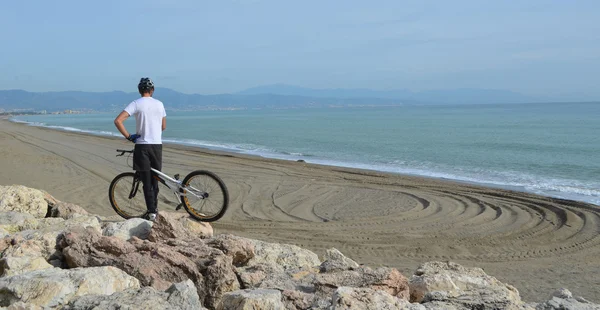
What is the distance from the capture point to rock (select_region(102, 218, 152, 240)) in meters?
5.26

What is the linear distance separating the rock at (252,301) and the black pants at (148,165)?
3890 millimetres

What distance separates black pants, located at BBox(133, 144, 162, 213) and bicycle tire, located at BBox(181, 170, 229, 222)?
45 centimetres

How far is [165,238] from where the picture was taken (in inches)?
199

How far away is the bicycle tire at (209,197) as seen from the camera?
7172mm

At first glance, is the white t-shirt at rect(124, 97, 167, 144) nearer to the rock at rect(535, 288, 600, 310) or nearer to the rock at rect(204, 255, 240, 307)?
the rock at rect(204, 255, 240, 307)

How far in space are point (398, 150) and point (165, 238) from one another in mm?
26051

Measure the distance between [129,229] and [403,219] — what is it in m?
5.93

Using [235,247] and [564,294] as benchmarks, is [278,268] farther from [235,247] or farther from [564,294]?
[564,294]

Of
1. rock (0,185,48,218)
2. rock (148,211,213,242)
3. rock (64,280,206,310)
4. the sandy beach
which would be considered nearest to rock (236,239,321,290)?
rock (148,211,213,242)

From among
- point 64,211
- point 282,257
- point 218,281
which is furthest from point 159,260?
point 64,211

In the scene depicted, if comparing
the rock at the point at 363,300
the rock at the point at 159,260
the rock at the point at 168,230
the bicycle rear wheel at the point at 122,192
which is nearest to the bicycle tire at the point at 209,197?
the bicycle rear wheel at the point at 122,192

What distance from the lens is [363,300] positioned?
3143 mm

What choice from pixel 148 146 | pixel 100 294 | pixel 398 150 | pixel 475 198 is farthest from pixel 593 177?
pixel 100 294

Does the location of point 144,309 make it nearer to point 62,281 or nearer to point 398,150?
point 62,281
